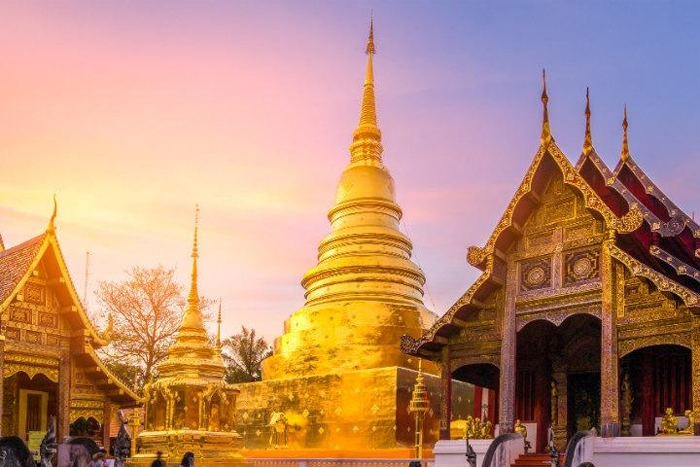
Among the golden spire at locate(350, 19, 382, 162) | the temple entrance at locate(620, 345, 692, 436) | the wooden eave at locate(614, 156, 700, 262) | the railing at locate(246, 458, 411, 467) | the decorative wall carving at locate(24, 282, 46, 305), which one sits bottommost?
the railing at locate(246, 458, 411, 467)

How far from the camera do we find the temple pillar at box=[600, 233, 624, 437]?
16.0 metres

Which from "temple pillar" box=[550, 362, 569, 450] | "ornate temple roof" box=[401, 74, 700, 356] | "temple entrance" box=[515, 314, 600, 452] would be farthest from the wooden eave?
"temple pillar" box=[550, 362, 569, 450]

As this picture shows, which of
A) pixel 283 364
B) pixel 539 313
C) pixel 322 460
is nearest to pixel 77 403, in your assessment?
pixel 322 460

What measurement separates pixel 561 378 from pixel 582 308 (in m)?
3.24

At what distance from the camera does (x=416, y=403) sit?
24031 millimetres

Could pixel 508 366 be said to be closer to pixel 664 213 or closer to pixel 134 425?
pixel 664 213

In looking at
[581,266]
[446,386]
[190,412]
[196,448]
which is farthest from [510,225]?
[190,412]

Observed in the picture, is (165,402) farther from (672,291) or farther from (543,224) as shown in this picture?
(672,291)

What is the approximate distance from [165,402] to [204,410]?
4.55 ft

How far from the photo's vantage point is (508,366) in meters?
17.7

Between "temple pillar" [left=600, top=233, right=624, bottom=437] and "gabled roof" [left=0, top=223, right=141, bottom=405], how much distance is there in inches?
416

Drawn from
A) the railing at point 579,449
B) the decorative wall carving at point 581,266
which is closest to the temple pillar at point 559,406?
the decorative wall carving at point 581,266

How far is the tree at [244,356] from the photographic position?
165 feet

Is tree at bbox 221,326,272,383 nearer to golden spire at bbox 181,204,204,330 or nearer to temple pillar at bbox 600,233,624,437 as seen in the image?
golden spire at bbox 181,204,204,330
